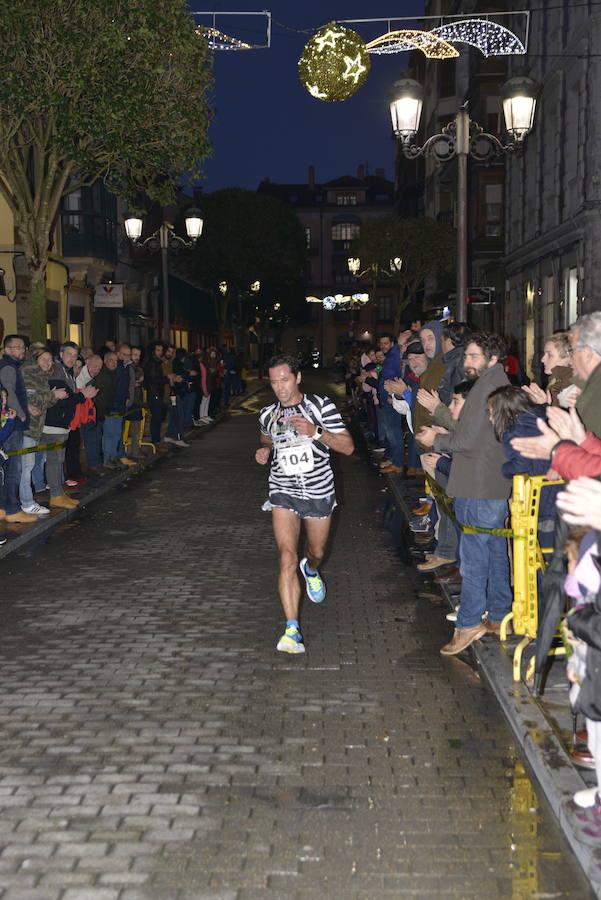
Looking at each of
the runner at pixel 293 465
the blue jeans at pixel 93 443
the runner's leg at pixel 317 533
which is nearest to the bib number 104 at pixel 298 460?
the runner at pixel 293 465

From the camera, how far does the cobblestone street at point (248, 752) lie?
4094mm

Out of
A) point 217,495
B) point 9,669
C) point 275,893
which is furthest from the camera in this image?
point 217,495

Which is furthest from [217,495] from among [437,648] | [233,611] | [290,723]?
[290,723]

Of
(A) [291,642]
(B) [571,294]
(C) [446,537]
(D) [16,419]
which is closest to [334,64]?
(D) [16,419]

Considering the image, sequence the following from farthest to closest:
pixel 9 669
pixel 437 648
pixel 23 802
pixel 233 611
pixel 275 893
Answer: pixel 233 611 < pixel 437 648 < pixel 9 669 < pixel 23 802 < pixel 275 893

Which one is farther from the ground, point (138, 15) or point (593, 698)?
point (138, 15)

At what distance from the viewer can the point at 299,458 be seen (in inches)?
281

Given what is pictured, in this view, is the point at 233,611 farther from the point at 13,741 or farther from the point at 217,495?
the point at 217,495

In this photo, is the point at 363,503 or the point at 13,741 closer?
the point at 13,741

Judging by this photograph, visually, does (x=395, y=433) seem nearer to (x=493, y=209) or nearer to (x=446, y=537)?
(x=446, y=537)

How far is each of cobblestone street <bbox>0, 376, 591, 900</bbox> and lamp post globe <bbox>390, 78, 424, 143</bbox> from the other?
23.8 ft

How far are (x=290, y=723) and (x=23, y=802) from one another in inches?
61.1

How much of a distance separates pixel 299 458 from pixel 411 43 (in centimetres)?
750

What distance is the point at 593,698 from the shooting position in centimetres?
399
